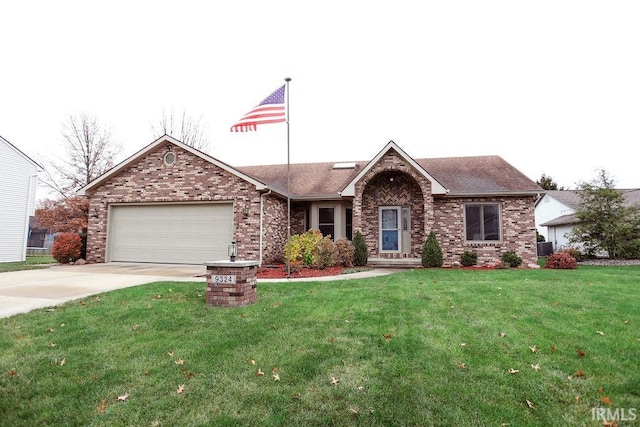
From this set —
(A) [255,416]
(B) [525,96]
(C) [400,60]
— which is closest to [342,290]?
(A) [255,416]

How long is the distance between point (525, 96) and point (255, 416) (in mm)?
19862

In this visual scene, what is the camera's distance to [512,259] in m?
13.4

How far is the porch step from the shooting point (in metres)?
13.5

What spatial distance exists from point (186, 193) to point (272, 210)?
11.9 feet

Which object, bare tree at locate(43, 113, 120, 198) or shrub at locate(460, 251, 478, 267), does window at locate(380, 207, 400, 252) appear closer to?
shrub at locate(460, 251, 478, 267)

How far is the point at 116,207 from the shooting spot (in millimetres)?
14820

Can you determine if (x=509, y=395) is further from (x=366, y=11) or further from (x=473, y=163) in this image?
(x=473, y=163)

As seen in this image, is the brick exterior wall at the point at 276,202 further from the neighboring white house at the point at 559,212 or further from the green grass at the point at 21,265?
the neighboring white house at the point at 559,212

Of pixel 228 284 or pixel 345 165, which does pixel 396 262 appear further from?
pixel 228 284

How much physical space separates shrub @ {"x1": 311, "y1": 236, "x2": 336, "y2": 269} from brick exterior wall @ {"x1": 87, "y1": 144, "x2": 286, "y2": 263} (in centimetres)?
241

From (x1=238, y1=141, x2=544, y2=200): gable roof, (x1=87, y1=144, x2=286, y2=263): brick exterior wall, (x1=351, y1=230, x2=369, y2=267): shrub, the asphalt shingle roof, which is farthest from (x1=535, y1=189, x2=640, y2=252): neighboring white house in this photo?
(x1=87, y1=144, x2=286, y2=263): brick exterior wall

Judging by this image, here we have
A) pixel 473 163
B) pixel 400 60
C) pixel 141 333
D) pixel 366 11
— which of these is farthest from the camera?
pixel 473 163

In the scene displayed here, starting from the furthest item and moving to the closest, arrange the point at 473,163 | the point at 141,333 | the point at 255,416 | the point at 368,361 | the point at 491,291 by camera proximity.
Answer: the point at 473,163 < the point at 491,291 < the point at 141,333 < the point at 368,361 < the point at 255,416

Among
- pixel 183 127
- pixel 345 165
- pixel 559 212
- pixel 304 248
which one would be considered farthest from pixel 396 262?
pixel 559 212
